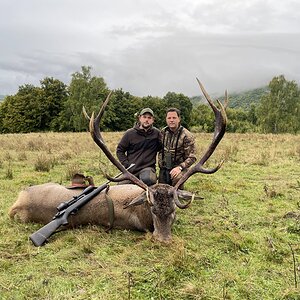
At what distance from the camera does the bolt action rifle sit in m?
5.14

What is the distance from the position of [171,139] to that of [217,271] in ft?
12.6

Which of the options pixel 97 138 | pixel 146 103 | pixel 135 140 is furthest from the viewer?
pixel 146 103

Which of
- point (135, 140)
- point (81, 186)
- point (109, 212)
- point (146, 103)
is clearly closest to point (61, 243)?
point (109, 212)

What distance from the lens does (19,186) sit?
869 centimetres

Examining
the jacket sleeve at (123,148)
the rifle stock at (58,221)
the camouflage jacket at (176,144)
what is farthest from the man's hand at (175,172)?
the rifle stock at (58,221)

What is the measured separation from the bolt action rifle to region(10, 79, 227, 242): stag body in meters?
0.12

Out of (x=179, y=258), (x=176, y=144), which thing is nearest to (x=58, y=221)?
(x=179, y=258)

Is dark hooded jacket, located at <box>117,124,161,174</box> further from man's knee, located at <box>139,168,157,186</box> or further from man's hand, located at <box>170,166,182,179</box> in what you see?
man's hand, located at <box>170,166,182,179</box>

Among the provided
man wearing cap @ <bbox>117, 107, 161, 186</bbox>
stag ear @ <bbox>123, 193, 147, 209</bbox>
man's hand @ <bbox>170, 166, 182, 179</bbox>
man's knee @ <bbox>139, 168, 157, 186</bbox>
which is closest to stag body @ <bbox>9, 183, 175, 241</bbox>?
stag ear @ <bbox>123, 193, 147, 209</bbox>

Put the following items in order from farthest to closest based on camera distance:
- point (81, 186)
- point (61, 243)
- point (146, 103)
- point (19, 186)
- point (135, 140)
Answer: point (146, 103) → point (19, 186) → point (135, 140) → point (81, 186) → point (61, 243)

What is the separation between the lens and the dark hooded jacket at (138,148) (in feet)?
24.7

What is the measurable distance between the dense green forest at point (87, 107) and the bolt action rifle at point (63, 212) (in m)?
44.8

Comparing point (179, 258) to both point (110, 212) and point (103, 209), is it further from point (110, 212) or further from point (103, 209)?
point (103, 209)

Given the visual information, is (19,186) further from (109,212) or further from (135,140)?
(109,212)
